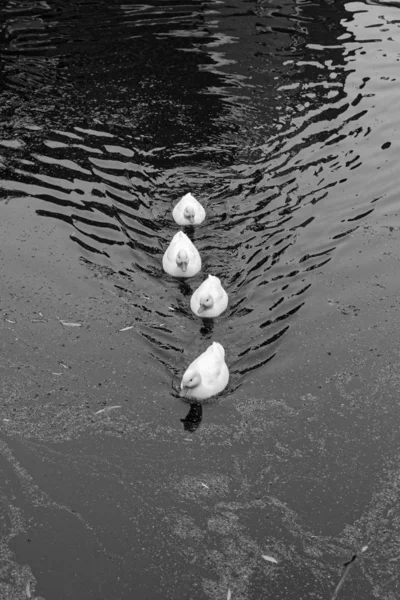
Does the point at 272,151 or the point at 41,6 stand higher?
the point at 41,6

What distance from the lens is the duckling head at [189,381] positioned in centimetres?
753

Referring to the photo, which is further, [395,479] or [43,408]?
[43,408]

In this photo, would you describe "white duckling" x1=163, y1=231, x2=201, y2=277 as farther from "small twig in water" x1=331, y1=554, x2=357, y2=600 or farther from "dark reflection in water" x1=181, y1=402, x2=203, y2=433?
"small twig in water" x1=331, y1=554, x2=357, y2=600

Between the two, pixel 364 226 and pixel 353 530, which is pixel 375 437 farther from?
pixel 364 226

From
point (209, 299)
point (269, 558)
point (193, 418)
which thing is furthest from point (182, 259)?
point (269, 558)

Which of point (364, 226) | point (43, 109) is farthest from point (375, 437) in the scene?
point (43, 109)

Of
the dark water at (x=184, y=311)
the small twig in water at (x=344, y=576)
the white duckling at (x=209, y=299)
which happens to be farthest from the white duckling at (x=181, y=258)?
the small twig in water at (x=344, y=576)

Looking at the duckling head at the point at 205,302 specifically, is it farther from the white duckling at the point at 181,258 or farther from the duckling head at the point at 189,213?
the duckling head at the point at 189,213

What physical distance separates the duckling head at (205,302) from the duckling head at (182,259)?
74cm

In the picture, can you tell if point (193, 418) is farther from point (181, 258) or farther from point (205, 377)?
point (181, 258)

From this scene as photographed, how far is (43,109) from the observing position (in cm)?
1290

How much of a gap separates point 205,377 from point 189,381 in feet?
0.52

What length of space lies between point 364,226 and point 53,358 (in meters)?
4.47

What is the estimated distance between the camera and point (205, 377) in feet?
25.0
